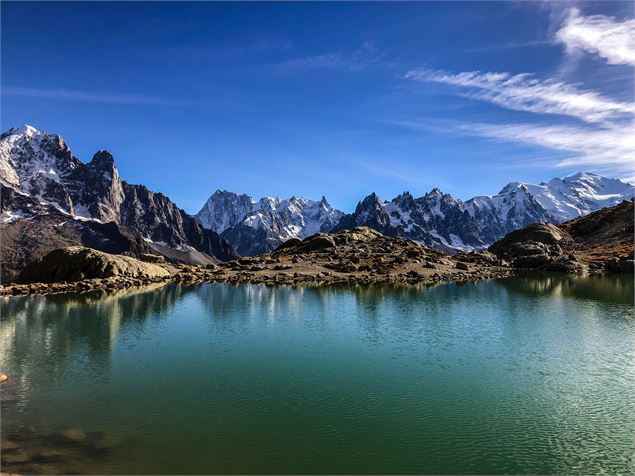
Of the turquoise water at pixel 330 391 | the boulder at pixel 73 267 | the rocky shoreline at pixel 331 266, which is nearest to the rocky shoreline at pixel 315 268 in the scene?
the rocky shoreline at pixel 331 266

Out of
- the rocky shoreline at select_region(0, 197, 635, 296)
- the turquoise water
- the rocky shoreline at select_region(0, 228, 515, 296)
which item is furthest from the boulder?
the turquoise water

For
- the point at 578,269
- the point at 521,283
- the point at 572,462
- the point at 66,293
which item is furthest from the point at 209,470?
the point at 578,269

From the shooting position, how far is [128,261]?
13400cm

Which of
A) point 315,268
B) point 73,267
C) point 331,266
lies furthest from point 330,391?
point 331,266

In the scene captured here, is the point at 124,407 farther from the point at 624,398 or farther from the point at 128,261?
the point at 128,261

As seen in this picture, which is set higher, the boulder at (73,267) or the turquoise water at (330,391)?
the boulder at (73,267)

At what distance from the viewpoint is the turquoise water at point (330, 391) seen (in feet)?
87.3

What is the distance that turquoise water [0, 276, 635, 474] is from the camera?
26.6 meters

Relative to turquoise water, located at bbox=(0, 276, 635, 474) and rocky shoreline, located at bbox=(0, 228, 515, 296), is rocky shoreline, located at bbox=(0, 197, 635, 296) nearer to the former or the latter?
rocky shoreline, located at bbox=(0, 228, 515, 296)

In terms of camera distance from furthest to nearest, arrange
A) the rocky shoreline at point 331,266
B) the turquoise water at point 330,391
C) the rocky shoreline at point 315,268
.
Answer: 1. the rocky shoreline at point 331,266
2. the rocky shoreline at point 315,268
3. the turquoise water at point 330,391

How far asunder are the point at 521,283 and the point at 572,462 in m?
109

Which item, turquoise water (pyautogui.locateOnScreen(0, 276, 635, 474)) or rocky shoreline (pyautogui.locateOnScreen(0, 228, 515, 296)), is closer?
turquoise water (pyautogui.locateOnScreen(0, 276, 635, 474))

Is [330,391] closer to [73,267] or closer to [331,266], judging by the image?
[73,267]

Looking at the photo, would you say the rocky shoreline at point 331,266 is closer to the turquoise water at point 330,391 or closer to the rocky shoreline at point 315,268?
the rocky shoreline at point 315,268
